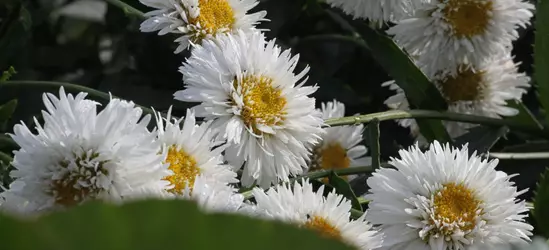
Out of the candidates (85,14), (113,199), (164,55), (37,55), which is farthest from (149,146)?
(85,14)

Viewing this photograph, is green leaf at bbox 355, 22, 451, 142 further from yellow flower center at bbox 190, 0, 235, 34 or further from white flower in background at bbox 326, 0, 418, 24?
yellow flower center at bbox 190, 0, 235, 34

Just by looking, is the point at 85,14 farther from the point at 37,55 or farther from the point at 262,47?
the point at 262,47

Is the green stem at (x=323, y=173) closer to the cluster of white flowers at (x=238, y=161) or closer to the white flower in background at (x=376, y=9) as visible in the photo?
the cluster of white flowers at (x=238, y=161)

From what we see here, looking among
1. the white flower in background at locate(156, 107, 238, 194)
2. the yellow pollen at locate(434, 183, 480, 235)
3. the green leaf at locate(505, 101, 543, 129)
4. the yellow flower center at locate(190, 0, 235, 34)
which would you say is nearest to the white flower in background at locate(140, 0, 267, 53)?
the yellow flower center at locate(190, 0, 235, 34)

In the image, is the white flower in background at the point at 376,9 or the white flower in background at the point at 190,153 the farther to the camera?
the white flower in background at the point at 376,9

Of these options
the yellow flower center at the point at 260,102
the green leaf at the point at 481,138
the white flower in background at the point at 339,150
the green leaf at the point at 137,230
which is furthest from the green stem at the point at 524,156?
the green leaf at the point at 137,230

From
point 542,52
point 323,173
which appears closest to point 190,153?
point 323,173
